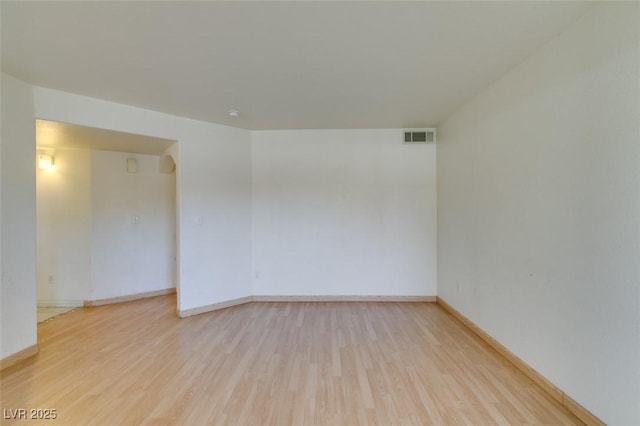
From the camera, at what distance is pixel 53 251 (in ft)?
12.2

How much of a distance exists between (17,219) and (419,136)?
4.47 metres

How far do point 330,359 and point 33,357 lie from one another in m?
2.66

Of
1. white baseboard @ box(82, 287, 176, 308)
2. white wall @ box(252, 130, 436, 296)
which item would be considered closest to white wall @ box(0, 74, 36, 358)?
white baseboard @ box(82, 287, 176, 308)

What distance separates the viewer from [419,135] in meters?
3.88

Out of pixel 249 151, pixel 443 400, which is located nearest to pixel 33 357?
pixel 249 151

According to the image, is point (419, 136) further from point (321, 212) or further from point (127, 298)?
point (127, 298)

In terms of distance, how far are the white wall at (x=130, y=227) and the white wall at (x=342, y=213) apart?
5.11 feet

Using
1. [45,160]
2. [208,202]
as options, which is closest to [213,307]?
[208,202]

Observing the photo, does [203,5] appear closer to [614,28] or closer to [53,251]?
[614,28]

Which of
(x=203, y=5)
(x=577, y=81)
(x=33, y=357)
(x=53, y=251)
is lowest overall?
Result: (x=33, y=357)

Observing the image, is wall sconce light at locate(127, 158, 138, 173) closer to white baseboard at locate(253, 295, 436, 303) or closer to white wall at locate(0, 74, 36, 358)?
white wall at locate(0, 74, 36, 358)

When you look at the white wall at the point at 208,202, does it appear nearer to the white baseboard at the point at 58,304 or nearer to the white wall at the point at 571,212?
the white baseboard at the point at 58,304

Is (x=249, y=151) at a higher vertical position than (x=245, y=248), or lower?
higher

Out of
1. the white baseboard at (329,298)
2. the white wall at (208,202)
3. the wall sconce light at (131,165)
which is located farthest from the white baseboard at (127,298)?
the wall sconce light at (131,165)
